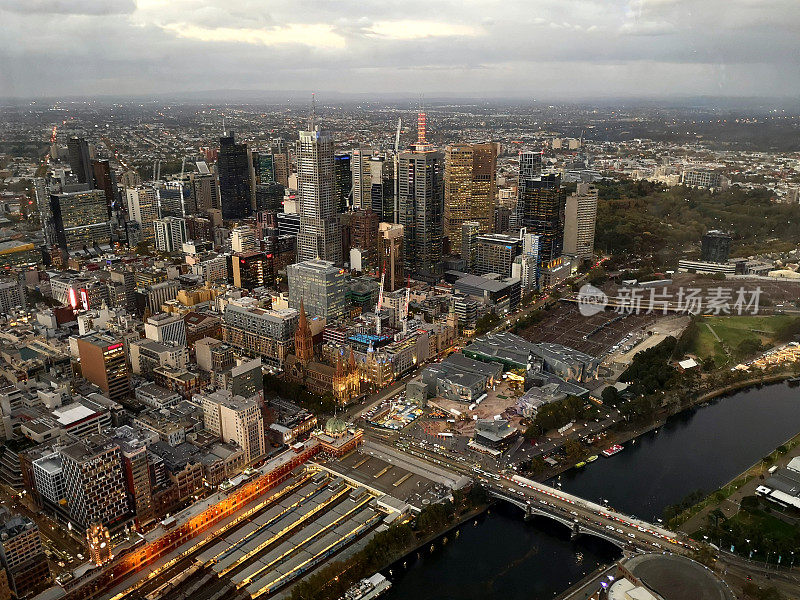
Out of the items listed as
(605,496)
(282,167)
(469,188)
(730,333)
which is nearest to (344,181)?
(469,188)

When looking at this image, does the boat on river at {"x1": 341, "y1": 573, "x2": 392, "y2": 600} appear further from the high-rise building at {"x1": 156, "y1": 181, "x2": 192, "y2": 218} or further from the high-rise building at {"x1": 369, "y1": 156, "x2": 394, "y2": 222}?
the high-rise building at {"x1": 156, "y1": 181, "x2": 192, "y2": 218}

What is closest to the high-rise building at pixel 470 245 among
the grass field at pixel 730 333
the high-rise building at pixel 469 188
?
the high-rise building at pixel 469 188

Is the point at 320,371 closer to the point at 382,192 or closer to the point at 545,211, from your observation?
the point at 545,211

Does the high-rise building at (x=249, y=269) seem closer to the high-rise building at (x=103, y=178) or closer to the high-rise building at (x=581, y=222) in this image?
the high-rise building at (x=103, y=178)

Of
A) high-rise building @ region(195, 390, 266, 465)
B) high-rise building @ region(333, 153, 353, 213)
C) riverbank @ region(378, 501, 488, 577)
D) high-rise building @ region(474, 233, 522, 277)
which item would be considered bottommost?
riverbank @ region(378, 501, 488, 577)

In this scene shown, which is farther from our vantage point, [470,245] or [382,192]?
[382,192]

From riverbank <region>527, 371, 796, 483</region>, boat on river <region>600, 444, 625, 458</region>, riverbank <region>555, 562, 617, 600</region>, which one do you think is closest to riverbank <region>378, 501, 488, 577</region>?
riverbank <region>527, 371, 796, 483</region>
